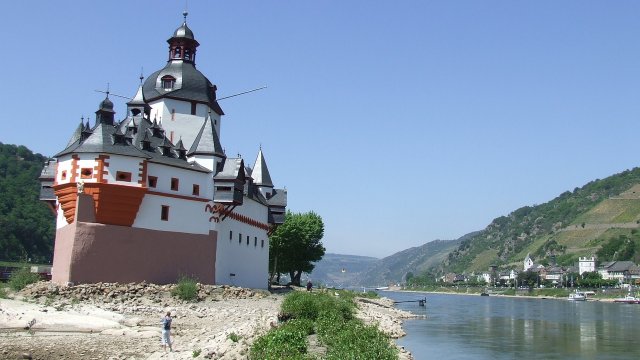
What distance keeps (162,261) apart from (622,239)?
16890 centimetres

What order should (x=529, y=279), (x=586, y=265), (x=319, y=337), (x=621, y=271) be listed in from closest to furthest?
(x=319, y=337) < (x=621, y=271) < (x=529, y=279) < (x=586, y=265)

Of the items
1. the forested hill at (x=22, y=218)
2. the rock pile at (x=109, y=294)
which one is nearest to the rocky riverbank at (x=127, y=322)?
the rock pile at (x=109, y=294)

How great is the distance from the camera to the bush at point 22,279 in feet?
142

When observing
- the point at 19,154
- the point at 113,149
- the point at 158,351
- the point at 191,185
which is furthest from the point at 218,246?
the point at 19,154

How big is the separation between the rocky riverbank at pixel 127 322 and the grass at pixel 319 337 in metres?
1.12

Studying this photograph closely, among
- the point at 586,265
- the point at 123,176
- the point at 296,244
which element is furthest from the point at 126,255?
the point at 586,265

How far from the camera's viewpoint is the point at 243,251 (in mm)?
56000

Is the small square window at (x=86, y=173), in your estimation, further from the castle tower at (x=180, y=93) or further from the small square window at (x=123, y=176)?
the castle tower at (x=180, y=93)

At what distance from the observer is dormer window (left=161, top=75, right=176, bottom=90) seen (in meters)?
56.0

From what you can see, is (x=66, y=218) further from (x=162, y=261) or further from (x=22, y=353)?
(x=22, y=353)

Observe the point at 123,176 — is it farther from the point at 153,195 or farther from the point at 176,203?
the point at 176,203

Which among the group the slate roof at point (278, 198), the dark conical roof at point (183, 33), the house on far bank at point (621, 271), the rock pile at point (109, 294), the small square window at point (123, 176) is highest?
the dark conical roof at point (183, 33)

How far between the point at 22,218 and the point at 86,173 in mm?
77641

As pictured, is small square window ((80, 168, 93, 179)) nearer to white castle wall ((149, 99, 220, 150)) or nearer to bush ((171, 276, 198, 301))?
bush ((171, 276, 198, 301))
